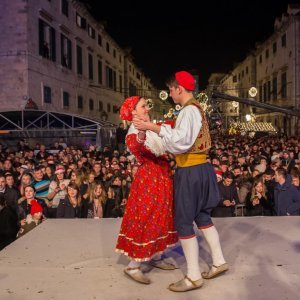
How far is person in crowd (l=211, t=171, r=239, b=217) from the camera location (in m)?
7.75

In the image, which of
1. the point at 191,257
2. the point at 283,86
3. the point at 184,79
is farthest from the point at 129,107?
the point at 283,86

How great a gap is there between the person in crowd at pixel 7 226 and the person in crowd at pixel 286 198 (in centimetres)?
438

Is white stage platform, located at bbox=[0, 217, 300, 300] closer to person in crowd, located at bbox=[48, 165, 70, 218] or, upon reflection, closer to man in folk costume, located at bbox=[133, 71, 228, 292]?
man in folk costume, located at bbox=[133, 71, 228, 292]

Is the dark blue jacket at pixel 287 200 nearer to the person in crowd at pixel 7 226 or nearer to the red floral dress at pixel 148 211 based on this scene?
the red floral dress at pixel 148 211

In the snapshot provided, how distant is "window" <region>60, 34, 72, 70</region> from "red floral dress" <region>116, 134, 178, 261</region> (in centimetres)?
2221

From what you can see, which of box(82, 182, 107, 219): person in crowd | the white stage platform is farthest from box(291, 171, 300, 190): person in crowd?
box(82, 182, 107, 219): person in crowd

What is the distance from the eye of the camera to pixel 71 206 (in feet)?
24.0

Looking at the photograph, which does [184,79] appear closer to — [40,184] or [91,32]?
[40,184]

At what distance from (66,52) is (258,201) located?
20.6m

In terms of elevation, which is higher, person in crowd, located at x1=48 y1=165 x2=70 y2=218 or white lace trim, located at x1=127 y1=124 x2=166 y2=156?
white lace trim, located at x1=127 y1=124 x2=166 y2=156

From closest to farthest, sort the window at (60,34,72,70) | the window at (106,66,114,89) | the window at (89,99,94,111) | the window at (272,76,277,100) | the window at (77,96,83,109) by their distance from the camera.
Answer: the window at (60,34,72,70) < the window at (77,96,83,109) < the window at (89,99,94,111) < the window at (106,66,114,89) < the window at (272,76,277,100)

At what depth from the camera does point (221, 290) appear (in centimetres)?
356

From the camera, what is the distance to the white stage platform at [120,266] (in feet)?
11.6

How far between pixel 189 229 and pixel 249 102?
15629 millimetres
